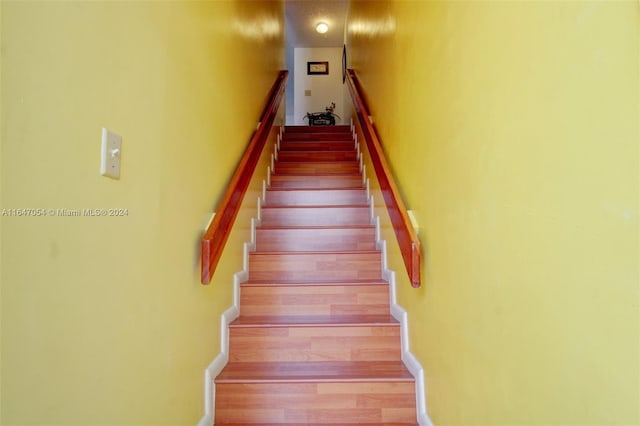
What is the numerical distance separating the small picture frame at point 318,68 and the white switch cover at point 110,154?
6698mm

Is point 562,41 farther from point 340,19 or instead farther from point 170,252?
point 340,19

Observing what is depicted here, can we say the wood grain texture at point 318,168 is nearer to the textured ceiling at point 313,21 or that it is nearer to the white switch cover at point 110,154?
the white switch cover at point 110,154

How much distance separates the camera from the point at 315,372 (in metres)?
1.55

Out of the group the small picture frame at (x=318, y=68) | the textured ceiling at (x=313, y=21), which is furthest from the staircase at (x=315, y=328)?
the small picture frame at (x=318, y=68)

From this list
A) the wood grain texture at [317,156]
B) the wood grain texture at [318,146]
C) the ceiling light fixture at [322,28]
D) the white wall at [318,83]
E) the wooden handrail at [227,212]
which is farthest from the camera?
the white wall at [318,83]

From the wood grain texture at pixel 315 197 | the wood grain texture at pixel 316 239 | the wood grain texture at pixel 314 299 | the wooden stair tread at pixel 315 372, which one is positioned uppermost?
the wood grain texture at pixel 315 197

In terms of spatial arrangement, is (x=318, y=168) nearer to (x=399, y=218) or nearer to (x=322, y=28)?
(x=399, y=218)

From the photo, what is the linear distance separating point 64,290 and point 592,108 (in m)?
1.03

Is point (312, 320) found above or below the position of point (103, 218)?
below

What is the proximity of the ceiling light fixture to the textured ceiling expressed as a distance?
0.06m

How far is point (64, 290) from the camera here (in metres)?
0.69

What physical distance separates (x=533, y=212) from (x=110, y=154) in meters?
0.96

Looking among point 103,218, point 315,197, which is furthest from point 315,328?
point 315,197

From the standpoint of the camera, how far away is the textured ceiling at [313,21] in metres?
5.07
